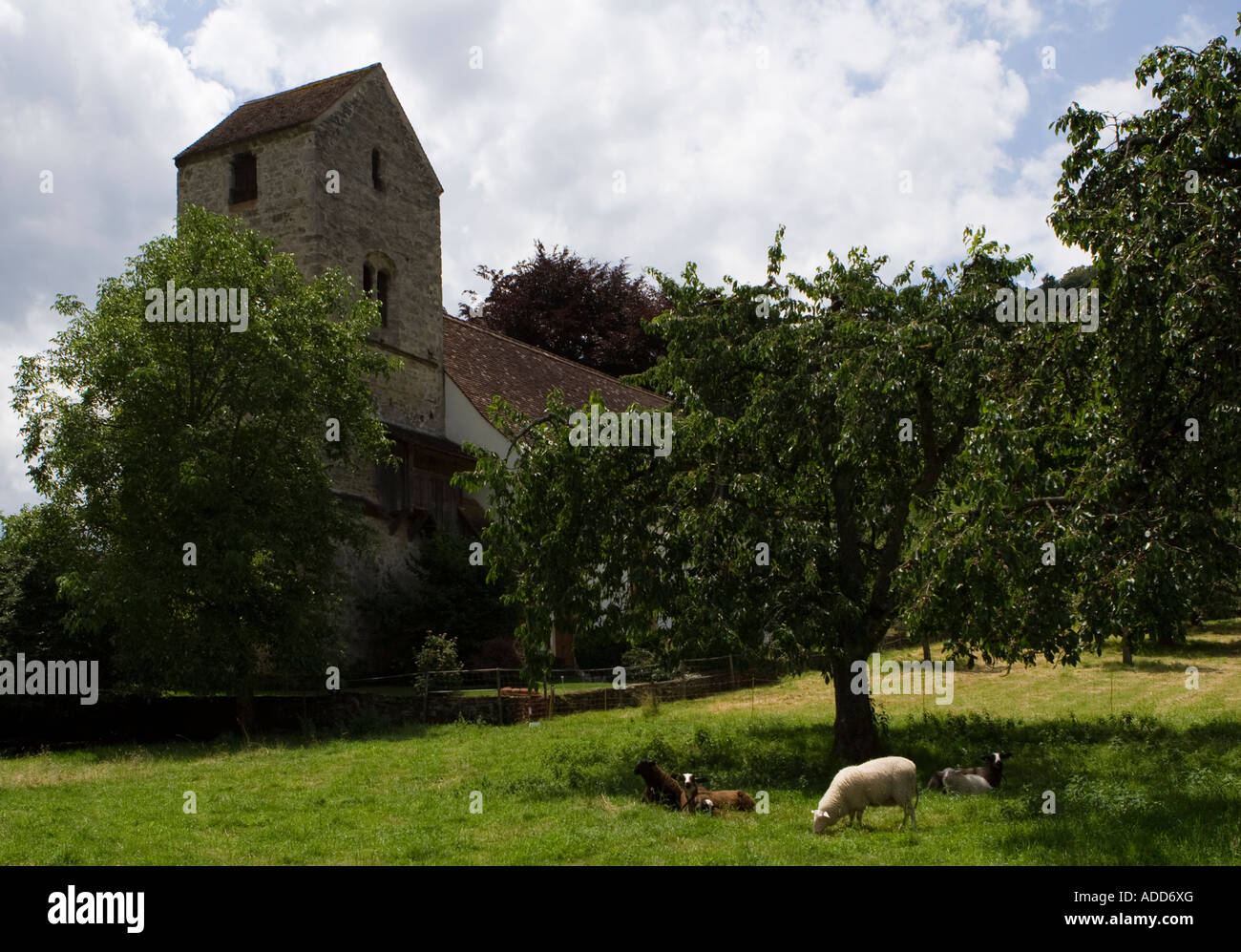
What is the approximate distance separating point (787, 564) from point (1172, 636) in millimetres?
4588

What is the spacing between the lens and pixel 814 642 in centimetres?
1364

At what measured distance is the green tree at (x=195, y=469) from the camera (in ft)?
68.6

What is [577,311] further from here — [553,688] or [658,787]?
[658,787]

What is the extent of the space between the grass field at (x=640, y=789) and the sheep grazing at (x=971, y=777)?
180mm

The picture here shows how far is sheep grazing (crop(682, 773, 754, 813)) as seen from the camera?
11893mm

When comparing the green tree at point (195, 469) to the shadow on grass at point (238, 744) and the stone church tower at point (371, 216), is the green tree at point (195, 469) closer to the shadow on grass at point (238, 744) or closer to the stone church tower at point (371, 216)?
the shadow on grass at point (238, 744)

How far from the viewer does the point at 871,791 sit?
10.7 m

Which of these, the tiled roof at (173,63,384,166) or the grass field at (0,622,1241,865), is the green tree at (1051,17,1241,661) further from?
the tiled roof at (173,63,384,166)

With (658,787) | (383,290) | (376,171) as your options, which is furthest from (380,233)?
(658,787)

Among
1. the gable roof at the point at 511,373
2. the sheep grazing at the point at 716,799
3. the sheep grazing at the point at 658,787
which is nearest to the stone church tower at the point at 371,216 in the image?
the gable roof at the point at 511,373

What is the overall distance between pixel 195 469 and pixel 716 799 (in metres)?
12.7
